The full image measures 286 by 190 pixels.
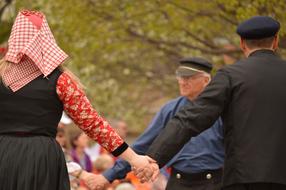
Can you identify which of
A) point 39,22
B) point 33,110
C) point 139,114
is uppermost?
point 39,22

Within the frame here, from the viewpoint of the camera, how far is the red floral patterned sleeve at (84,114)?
21.5 feet

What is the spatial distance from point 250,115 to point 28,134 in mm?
1460

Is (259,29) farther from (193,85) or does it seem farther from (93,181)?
(93,181)

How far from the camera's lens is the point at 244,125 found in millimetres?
6645

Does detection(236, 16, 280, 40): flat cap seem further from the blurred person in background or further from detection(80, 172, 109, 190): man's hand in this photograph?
detection(80, 172, 109, 190): man's hand

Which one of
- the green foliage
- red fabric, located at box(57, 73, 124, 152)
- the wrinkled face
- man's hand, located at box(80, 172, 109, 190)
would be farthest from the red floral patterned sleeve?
the green foliage

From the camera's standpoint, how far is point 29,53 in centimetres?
654

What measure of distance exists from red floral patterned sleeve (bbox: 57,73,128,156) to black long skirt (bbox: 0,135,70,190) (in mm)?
265

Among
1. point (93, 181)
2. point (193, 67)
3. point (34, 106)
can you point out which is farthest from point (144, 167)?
point (193, 67)

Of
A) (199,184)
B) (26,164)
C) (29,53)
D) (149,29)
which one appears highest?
(29,53)

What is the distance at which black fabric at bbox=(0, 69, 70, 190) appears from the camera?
652 cm

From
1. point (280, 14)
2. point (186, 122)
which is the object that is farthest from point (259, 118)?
point (280, 14)

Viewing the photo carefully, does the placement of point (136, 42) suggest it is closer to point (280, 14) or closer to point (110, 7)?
point (110, 7)

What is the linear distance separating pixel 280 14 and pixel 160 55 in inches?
274
